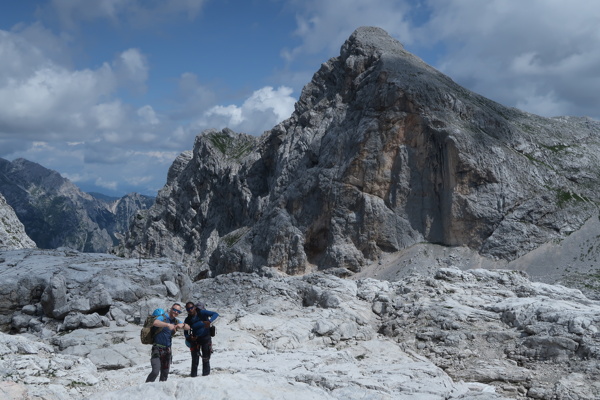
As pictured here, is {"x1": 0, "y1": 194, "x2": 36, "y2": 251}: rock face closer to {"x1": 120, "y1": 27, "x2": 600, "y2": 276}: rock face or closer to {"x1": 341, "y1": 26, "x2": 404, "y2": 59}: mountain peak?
{"x1": 120, "y1": 27, "x2": 600, "y2": 276}: rock face

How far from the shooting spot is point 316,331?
77.3ft

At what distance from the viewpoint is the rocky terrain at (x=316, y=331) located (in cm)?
1636

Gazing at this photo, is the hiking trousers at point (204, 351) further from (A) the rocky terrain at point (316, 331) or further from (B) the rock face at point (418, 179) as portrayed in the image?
(B) the rock face at point (418, 179)

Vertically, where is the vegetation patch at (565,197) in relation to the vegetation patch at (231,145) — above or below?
below

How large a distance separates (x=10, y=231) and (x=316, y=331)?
5513 cm

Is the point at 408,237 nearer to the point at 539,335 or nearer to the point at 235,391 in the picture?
the point at 539,335

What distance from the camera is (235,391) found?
1020 cm

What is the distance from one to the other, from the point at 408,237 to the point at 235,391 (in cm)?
6130

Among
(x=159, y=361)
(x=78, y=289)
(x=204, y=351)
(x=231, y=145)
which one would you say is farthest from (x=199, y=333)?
(x=231, y=145)

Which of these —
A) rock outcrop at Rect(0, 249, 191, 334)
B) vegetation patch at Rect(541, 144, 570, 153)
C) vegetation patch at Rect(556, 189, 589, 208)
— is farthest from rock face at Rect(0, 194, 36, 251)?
vegetation patch at Rect(541, 144, 570, 153)

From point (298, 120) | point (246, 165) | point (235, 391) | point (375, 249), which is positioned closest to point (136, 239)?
point (246, 165)

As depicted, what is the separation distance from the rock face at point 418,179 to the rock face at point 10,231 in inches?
1051

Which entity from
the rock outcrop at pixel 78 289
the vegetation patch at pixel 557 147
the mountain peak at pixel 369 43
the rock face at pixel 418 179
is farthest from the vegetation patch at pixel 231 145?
the rock outcrop at pixel 78 289

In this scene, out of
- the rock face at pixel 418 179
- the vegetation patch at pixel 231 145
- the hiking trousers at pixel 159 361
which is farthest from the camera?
the vegetation patch at pixel 231 145
